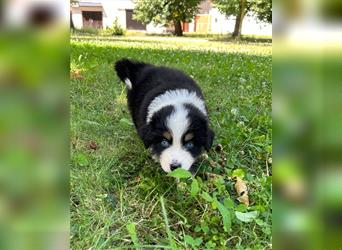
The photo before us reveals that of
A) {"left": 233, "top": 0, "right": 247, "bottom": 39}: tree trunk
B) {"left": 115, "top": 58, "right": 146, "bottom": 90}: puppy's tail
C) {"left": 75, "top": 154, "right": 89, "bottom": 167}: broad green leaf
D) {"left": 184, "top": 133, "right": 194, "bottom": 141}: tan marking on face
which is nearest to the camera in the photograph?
{"left": 75, "top": 154, "right": 89, "bottom": 167}: broad green leaf

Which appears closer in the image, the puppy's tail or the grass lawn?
the grass lawn

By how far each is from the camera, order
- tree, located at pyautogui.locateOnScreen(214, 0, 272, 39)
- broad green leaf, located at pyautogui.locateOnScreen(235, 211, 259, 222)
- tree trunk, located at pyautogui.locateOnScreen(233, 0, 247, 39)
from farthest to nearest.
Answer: tree trunk, located at pyautogui.locateOnScreen(233, 0, 247, 39) → tree, located at pyautogui.locateOnScreen(214, 0, 272, 39) → broad green leaf, located at pyautogui.locateOnScreen(235, 211, 259, 222)

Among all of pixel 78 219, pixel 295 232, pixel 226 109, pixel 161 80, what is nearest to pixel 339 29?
pixel 295 232

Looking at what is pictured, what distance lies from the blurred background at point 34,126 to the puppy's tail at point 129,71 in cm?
347

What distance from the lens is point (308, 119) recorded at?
2.15 feet

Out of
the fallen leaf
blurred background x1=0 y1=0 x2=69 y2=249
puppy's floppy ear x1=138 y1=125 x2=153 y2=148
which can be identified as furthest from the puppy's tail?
blurred background x1=0 y1=0 x2=69 y2=249

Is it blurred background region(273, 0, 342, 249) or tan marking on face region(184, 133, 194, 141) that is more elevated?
blurred background region(273, 0, 342, 249)

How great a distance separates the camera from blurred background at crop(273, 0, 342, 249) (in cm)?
61

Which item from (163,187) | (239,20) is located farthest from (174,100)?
(239,20)

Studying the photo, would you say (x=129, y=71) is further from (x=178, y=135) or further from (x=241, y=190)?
(x=241, y=190)

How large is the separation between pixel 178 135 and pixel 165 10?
1182cm

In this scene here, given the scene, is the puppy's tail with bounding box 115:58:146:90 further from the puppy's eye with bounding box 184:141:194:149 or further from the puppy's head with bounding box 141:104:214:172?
the puppy's eye with bounding box 184:141:194:149

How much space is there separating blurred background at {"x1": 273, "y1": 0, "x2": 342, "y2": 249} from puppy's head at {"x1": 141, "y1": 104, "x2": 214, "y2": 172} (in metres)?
2.03

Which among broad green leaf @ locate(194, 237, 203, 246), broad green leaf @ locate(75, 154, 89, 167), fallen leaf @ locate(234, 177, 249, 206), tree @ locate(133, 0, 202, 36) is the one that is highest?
tree @ locate(133, 0, 202, 36)
